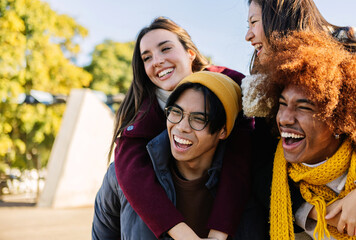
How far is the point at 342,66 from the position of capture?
1.82m

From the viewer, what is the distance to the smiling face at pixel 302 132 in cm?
181

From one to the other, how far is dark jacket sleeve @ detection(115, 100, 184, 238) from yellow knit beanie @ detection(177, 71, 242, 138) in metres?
0.42

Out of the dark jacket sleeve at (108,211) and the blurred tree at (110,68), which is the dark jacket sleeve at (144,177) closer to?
the dark jacket sleeve at (108,211)

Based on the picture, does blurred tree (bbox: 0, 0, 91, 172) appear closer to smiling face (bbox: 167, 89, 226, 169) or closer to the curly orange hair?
smiling face (bbox: 167, 89, 226, 169)

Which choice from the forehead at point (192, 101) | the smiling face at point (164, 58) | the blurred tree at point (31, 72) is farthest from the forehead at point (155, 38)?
the blurred tree at point (31, 72)

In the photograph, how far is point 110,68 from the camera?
26781mm

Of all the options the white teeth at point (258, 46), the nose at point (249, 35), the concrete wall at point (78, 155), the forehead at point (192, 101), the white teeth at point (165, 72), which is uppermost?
the nose at point (249, 35)

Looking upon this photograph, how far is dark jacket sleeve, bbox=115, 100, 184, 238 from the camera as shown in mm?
2018

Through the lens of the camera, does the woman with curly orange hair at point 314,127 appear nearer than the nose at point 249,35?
Yes

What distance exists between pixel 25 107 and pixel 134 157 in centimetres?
1171

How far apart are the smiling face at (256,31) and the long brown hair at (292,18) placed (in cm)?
4

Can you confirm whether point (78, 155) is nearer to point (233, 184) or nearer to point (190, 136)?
point (190, 136)

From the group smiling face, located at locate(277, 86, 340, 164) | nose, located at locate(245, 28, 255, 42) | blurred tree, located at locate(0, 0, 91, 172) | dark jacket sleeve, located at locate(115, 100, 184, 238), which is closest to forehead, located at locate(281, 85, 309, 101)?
smiling face, located at locate(277, 86, 340, 164)

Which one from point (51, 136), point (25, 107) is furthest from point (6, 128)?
point (51, 136)
